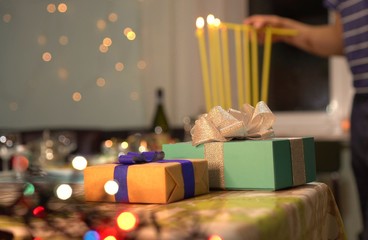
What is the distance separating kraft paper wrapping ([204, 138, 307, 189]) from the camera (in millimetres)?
854

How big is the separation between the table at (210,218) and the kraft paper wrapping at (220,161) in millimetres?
22

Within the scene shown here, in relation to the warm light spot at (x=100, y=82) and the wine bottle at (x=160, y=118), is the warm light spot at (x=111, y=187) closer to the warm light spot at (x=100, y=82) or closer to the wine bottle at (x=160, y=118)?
the wine bottle at (x=160, y=118)

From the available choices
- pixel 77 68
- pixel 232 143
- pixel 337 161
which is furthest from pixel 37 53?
pixel 232 143

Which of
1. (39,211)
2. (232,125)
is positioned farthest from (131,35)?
(39,211)

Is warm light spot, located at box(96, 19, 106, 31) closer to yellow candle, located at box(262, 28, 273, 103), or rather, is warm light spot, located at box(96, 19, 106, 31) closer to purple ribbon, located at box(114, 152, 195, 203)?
yellow candle, located at box(262, 28, 273, 103)

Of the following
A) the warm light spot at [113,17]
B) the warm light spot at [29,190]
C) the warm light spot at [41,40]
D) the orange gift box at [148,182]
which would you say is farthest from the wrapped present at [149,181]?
the warm light spot at [41,40]

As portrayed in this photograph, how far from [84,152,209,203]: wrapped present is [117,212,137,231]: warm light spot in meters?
0.15

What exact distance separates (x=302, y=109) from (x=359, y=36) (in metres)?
1.60

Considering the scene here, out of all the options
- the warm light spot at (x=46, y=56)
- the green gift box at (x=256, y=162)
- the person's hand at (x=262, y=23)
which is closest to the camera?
the green gift box at (x=256, y=162)

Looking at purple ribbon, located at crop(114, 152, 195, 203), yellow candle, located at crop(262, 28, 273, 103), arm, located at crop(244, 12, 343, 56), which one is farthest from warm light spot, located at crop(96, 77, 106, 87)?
purple ribbon, located at crop(114, 152, 195, 203)

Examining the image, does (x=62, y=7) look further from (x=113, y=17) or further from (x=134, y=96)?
(x=134, y=96)

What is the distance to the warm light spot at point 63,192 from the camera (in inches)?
26.9

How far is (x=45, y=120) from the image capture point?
Answer: 365 cm

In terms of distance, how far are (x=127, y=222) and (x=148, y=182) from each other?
17cm
